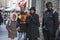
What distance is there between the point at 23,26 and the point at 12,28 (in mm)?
724

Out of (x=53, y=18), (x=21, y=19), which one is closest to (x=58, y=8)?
(x=21, y=19)

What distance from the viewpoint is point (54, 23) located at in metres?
8.34

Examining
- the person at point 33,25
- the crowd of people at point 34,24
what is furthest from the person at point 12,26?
the person at point 33,25

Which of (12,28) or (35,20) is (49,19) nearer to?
(35,20)

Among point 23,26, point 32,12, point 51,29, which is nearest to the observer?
point 51,29

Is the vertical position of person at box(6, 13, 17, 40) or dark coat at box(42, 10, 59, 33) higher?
dark coat at box(42, 10, 59, 33)

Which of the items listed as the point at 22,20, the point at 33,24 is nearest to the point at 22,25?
the point at 22,20

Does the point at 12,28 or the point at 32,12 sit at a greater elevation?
the point at 32,12

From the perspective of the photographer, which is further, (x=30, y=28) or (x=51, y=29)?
(x=30, y=28)

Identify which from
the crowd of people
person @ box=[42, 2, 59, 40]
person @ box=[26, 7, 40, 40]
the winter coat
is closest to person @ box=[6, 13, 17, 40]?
the crowd of people

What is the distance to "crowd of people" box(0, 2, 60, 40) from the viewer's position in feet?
27.2

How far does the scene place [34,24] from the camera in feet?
31.9

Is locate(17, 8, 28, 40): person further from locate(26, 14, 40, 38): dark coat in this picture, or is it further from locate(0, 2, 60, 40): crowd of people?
locate(26, 14, 40, 38): dark coat

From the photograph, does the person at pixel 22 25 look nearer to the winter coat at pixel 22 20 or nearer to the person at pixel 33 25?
the winter coat at pixel 22 20
